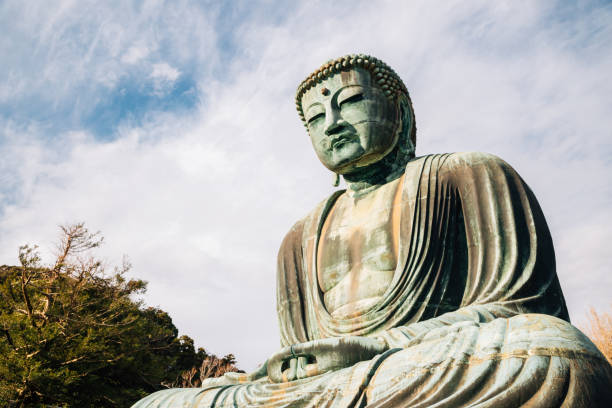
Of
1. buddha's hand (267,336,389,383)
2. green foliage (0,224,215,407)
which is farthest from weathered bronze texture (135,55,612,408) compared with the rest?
green foliage (0,224,215,407)

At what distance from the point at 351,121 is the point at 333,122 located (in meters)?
0.17

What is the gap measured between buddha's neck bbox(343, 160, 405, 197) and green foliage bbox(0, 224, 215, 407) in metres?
9.51

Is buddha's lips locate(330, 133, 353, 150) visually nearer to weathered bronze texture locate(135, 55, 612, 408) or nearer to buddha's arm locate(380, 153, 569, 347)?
weathered bronze texture locate(135, 55, 612, 408)

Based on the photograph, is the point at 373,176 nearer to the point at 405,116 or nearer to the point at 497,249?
the point at 405,116

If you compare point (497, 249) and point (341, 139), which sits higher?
point (341, 139)

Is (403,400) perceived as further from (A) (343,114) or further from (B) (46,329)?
(B) (46,329)

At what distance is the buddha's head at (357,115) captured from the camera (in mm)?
5438

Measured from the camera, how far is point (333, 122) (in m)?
5.45

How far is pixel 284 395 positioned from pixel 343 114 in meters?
2.81

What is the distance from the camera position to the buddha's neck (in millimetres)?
5539

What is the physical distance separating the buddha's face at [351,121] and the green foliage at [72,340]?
31.3 feet

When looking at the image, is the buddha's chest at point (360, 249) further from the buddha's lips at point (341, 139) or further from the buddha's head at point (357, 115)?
the buddha's lips at point (341, 139)

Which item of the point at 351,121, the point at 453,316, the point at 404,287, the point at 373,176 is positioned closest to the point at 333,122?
the point at 351,121

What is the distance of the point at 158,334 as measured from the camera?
16609 millimetres
